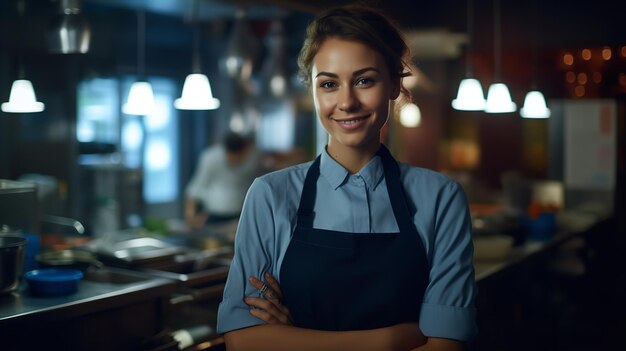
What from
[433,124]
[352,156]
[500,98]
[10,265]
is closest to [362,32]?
[352,156]

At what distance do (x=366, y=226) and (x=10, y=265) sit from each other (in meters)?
1.57

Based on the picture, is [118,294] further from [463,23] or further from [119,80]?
[119,80]

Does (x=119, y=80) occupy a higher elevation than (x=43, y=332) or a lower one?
higher

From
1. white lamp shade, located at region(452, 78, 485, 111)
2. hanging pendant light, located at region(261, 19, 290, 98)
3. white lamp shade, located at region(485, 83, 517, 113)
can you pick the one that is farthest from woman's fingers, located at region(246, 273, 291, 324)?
hanging pendant light, located at region(261, 19, 290, 98)

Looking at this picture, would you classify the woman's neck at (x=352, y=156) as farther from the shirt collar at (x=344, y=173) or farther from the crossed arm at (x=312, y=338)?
the crossed arm at (x=312, y=338)

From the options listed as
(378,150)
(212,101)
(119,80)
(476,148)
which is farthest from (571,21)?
(378,150)

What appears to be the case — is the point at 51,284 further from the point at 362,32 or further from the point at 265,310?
the point at 362,32

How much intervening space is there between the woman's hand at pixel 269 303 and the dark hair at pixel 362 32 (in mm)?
625

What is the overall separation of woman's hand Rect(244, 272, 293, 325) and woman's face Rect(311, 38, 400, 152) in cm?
45

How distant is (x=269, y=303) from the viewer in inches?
73.5

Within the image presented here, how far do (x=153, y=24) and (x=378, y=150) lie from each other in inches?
294

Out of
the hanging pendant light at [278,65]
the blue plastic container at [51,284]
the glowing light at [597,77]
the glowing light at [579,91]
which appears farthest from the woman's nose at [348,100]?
the glowing light at [579,91]

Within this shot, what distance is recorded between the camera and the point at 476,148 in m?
9.66

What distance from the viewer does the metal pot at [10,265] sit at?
8.81 ft
